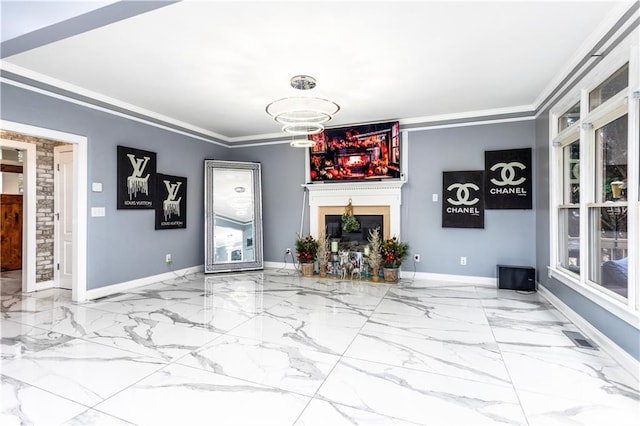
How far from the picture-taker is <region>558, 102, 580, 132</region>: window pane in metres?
3.59

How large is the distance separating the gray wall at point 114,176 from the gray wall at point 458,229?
3938 millimetres

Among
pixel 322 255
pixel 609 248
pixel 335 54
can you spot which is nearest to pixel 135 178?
pixel 322 255

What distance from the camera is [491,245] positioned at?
5.20m

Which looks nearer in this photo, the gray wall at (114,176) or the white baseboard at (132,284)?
the gray wall at (114,176)

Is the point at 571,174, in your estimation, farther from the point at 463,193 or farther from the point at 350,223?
the point at 350,223

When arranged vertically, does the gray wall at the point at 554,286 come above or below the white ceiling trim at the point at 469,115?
below

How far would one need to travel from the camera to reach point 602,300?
2.81 m

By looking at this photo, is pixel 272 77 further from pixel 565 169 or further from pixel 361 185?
pixel 565 169

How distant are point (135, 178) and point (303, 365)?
3.99 m

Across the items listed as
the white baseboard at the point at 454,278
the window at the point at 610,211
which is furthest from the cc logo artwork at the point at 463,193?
the window at the point at 610,211

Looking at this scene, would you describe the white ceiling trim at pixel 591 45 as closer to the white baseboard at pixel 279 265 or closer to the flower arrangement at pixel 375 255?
the flower arrangement at pixel 375 255

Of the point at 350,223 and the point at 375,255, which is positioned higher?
the point at 350,223

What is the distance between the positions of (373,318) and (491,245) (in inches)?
108

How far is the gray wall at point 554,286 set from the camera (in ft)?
8.23
